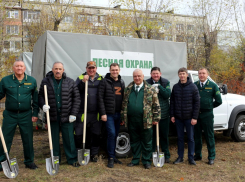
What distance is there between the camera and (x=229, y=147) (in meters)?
7.00

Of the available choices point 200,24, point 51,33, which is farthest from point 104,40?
point 200,24

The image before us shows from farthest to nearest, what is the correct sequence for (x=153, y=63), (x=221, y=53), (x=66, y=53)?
(x=221, y=53) < (x=153, y=63) < (x=66, y=53)

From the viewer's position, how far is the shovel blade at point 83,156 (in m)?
5.03

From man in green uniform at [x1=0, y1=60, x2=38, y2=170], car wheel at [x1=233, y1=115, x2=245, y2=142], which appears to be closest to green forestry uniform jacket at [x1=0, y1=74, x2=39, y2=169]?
man in green uniform at [x1=0, y1=60, x2=38, y2=170]

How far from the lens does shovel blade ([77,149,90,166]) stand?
16.5ft

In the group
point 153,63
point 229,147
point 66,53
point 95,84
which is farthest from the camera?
point 229,147

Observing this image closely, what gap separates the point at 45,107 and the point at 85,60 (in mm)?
1552

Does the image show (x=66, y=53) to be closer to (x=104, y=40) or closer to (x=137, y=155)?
(x=104, y=40)

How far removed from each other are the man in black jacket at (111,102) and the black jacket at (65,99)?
1.56 ft

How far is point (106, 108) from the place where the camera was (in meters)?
5.06

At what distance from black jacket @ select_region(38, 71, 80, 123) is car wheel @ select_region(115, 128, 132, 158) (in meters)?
1.33

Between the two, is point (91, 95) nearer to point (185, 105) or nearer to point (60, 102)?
point (60, 102)

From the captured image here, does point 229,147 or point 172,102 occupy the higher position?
point 172,102

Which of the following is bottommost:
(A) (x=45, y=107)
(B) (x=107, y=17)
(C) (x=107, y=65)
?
(A) (x=45, y=107)
